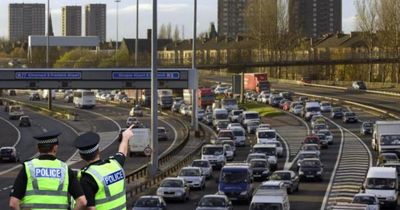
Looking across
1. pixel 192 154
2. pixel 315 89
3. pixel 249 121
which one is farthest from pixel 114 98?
pixel 192 154

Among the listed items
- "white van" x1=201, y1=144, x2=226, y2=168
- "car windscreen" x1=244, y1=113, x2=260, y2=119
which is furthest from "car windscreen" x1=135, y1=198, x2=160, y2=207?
"car windscreen" x1=244, y1=113, x2=260, y2=119

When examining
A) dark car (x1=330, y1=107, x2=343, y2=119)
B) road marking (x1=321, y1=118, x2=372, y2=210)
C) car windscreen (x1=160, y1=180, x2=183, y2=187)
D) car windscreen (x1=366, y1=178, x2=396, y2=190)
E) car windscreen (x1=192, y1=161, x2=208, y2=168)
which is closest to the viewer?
car windscreen (x1=366, y1=178, x2=396, y2=190)

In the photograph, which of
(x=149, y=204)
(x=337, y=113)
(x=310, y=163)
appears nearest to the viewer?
(x=149, y=204)

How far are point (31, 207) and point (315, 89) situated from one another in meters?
117

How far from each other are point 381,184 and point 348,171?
10735mm

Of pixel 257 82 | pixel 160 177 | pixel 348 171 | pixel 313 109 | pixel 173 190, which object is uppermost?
pixel 257 82

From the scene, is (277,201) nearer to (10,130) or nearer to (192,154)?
(192,154)

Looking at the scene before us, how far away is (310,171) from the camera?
137 ft

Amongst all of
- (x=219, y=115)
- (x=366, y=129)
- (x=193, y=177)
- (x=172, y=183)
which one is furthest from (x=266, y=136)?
(x=172, y=183)

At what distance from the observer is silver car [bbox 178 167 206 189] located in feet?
127

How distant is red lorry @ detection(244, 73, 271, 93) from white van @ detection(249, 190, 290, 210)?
7914 cm

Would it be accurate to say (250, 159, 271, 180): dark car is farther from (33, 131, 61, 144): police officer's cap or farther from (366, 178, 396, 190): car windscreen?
(33, 131, 61, 144): police officer's cap

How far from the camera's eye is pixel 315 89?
401ft

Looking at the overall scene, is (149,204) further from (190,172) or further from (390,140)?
(390,140)
